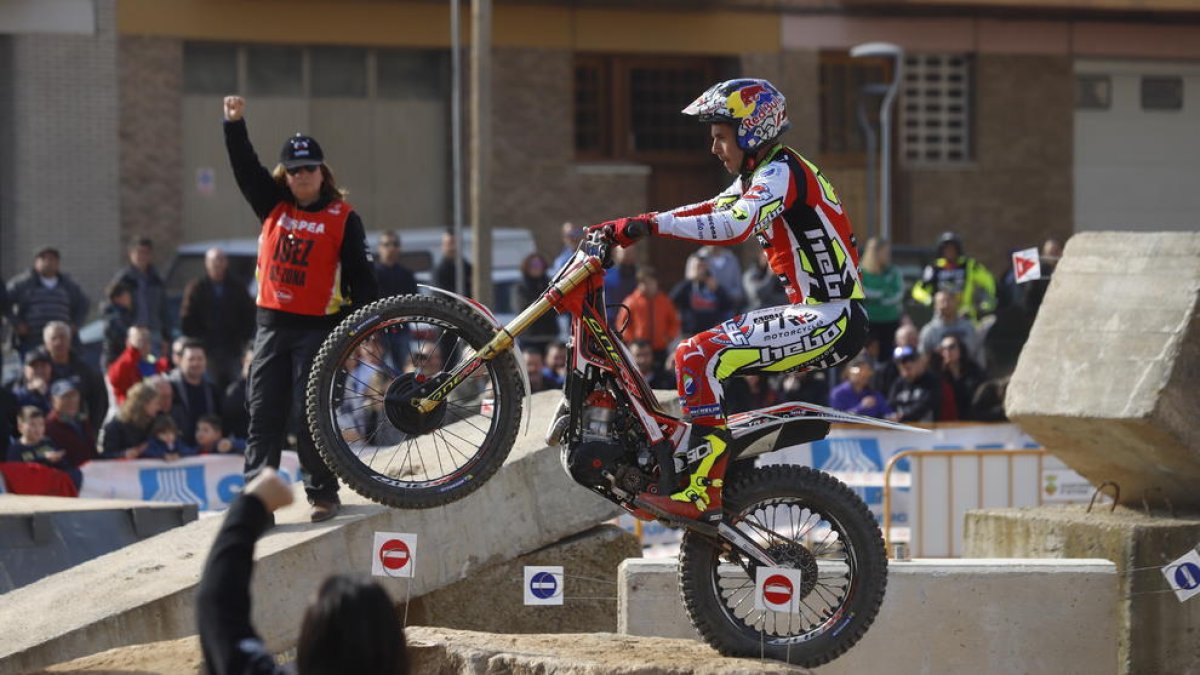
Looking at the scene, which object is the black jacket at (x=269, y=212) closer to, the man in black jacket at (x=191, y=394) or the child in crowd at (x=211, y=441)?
the child in crowd at (x=211, y=441)

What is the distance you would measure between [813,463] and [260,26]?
12.9 m

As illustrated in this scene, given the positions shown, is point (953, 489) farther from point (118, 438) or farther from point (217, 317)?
point (217, 317)

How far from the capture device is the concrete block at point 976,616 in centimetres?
853

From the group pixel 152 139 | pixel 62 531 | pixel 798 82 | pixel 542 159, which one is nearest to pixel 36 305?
pixel 62 531

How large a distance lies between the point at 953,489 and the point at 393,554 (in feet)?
17.5

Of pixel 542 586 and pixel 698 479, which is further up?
pixel 698 479

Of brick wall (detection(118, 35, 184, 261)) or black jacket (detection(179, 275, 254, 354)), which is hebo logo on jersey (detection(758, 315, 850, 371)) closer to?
black jacket (detection(179, 275, 254, 354))

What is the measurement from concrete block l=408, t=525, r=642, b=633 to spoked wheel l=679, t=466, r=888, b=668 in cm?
216

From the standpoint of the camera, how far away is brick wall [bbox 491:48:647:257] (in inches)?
1002

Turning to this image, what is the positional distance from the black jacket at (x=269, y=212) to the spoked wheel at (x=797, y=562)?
213 centimetres

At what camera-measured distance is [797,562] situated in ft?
23.6

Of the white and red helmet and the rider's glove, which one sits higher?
the white and red helmet

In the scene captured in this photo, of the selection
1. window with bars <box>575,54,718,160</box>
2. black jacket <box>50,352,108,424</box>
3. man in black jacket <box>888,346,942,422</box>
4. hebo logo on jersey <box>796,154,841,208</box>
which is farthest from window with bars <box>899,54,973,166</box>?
hebo logo on jersey <box>796,154,841,208</box>

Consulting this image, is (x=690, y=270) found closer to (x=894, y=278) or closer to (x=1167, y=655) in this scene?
(x=894, y=278)
